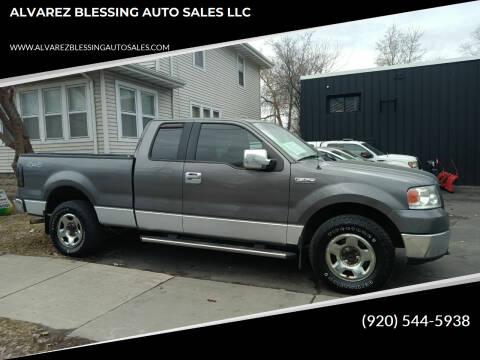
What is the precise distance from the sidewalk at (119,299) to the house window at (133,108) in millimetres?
7490

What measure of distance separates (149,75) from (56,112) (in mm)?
3091

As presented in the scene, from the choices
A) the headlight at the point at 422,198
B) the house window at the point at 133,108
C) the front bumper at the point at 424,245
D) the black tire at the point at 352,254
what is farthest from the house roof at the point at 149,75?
the front bumper at the point at 424,245

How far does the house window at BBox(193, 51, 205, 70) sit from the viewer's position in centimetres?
1590

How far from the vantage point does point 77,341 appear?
10.1 feet

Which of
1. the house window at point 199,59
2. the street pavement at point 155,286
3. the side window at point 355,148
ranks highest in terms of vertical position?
the house window at point 199,59

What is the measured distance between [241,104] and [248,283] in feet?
54.9

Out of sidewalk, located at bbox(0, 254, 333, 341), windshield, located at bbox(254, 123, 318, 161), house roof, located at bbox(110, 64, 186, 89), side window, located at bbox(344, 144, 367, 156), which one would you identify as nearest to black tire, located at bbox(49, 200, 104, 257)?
sidewalk, located at bbox(0, 254, 333, 341)

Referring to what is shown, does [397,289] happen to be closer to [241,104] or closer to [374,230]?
[374,230]

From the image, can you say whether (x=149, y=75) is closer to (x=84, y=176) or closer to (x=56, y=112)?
(x=56, y=112)

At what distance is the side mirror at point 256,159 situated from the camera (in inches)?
161

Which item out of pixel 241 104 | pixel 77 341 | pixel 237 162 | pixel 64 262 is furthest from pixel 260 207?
pixel 241 104

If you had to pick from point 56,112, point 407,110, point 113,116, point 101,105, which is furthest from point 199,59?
point 407,110

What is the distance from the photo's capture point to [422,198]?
148 inches

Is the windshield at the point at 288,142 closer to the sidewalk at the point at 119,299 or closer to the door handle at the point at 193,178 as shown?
the door handle at the point at 193,178
